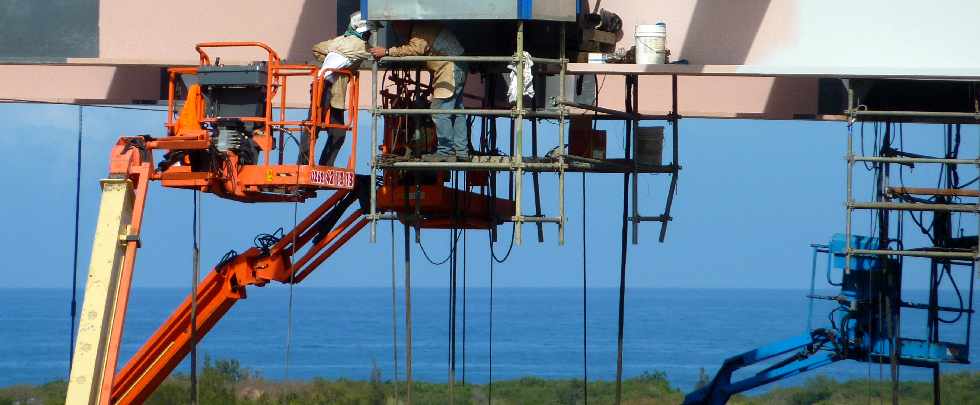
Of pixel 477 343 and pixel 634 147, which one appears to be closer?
pixel 634 147

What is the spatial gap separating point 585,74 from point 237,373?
29.9 meters

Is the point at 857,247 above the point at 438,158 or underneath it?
underneath

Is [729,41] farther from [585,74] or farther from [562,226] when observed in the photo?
[562,226]

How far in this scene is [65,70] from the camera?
85.0 ft

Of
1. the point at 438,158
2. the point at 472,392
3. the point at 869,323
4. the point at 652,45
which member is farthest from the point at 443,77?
the point at 472,392

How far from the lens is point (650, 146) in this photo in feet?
76.5

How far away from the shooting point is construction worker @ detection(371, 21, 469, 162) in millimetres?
20641

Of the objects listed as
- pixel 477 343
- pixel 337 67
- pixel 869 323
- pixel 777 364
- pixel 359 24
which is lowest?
pixel 477 343

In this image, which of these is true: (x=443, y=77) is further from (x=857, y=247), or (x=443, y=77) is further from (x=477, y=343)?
(x=477, y=343)

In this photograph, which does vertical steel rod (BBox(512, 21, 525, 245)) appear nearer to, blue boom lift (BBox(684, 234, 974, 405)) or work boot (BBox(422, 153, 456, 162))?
work boot (BBox(422, 153, 456, 162))

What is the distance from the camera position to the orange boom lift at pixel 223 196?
19.7m

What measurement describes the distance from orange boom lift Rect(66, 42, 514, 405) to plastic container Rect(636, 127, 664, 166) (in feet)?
6.42

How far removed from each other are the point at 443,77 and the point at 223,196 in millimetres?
3119

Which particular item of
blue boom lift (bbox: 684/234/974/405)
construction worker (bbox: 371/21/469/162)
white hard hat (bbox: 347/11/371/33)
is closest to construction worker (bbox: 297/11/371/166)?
white hard hat (bbox: 347/11/371/33)
